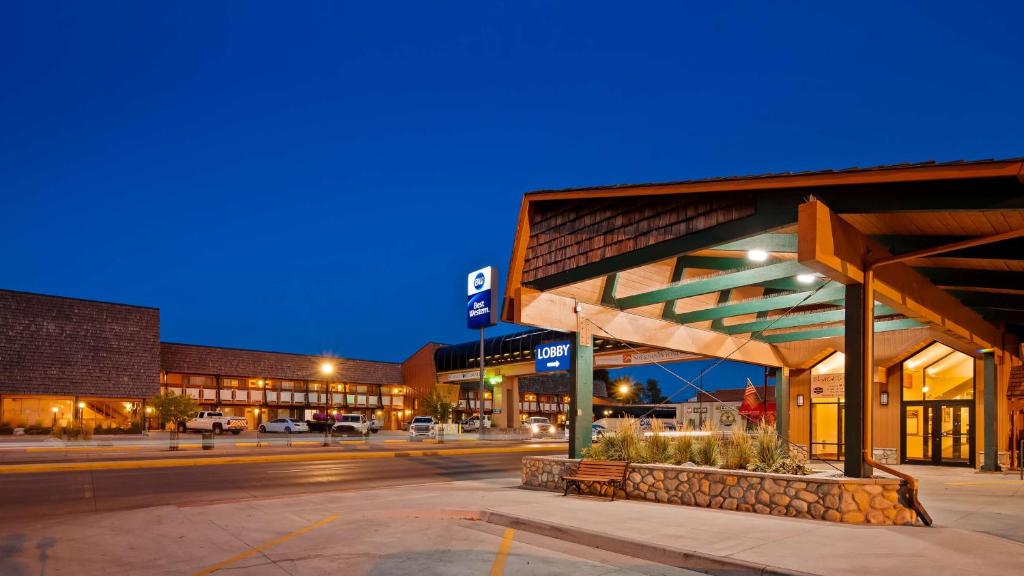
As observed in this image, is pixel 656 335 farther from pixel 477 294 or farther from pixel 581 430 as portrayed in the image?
pixel 477 294

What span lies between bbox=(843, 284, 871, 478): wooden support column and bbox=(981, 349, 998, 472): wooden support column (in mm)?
11790

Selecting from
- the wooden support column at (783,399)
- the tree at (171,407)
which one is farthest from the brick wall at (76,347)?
the wooden support column at (783,399)

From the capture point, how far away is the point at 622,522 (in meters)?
11.2

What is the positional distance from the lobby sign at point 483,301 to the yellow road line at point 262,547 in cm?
2836

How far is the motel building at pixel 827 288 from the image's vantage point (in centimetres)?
1081

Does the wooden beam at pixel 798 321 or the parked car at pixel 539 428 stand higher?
the wooden beam at pixel 798 321

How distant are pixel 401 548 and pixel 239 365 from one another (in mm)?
57009

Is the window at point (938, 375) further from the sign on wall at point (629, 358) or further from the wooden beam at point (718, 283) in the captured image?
the sign on wall at point (629, 358)

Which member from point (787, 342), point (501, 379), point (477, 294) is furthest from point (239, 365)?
point (787, 342)

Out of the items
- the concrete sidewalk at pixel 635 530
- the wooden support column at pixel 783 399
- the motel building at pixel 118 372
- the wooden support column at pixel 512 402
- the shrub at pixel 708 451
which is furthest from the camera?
the wooden support column at pixel 512 402

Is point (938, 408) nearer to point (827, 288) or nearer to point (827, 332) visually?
A: point (827, 332)

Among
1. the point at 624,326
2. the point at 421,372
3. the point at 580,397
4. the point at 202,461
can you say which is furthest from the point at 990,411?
the point at 421,372

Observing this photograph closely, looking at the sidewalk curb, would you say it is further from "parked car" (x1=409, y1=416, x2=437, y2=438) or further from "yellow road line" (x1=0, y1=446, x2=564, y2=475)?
"parked car" (x1=409, y1=416, x2=437, y2=438)

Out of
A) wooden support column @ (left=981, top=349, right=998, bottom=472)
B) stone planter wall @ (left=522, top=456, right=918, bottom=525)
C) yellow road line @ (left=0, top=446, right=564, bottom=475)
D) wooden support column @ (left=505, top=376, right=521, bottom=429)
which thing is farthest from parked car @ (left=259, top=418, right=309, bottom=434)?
wooden support column @ (left=981, top=349, right=998, bottom=472)
